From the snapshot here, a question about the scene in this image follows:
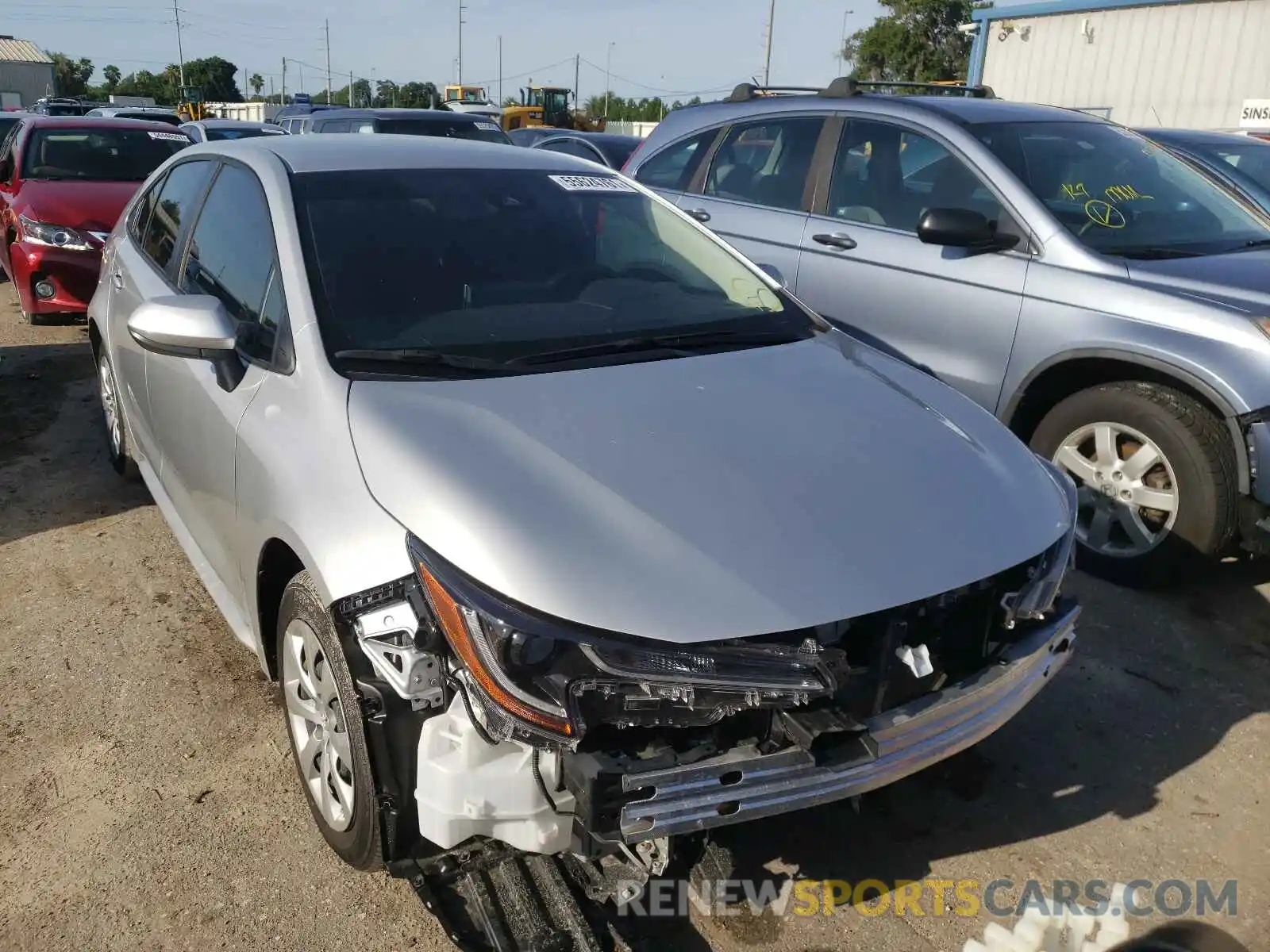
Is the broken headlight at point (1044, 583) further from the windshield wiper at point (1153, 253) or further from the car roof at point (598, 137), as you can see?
Answer: the car roof at point (598, 137)

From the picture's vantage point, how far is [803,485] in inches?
91.7

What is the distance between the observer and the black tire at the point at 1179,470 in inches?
150

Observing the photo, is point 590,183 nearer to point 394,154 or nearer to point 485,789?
point 394,154

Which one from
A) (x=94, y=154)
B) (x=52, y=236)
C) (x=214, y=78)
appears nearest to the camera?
(x=52, y=236)

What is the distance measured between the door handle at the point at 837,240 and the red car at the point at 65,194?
5376mm

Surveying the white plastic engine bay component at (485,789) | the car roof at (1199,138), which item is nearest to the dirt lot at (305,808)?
the white plastic engine bay component at (485,789)

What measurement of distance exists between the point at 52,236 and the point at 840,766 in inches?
295

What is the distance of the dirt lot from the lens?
2.41 meters

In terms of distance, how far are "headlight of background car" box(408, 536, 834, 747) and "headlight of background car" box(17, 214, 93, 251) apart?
273 inches

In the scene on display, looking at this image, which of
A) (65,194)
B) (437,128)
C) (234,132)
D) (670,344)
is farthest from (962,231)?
(234,132)

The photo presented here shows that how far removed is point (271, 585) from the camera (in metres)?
2.69

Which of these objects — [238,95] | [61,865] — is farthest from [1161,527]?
[238,95]

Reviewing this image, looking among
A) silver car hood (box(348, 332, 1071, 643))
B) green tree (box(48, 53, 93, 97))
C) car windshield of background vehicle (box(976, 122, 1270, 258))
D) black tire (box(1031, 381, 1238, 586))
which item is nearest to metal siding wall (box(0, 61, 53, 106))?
green tree (box(48, 53, 93, 97))

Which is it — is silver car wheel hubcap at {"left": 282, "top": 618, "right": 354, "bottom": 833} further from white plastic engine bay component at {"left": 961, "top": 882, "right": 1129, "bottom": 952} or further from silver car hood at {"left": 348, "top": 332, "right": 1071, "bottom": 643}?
white plastic engine bay component at {"left": 961, "top": 882, "right": 1129, "bottom": 952}
